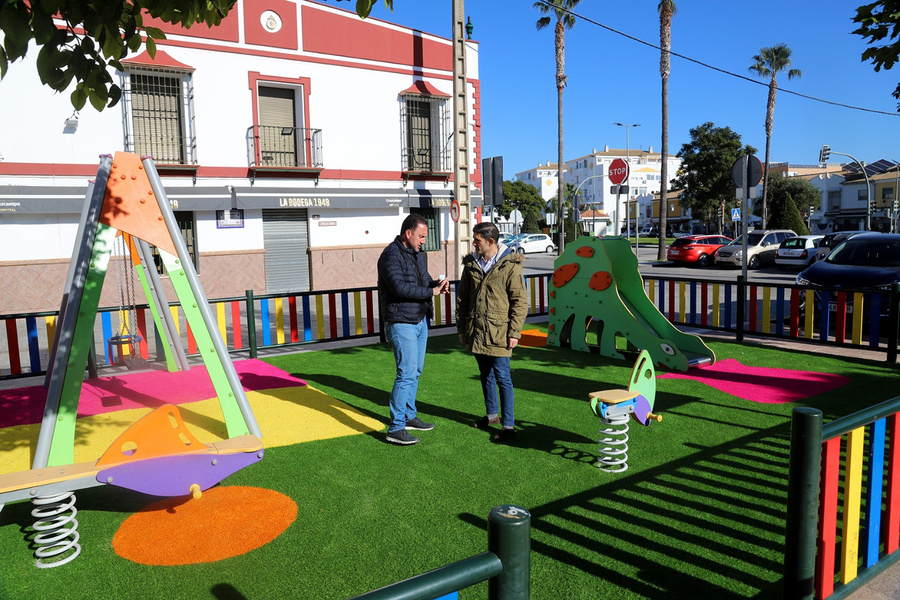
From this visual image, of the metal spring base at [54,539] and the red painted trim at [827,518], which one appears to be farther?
the metal spring base at [54,539]

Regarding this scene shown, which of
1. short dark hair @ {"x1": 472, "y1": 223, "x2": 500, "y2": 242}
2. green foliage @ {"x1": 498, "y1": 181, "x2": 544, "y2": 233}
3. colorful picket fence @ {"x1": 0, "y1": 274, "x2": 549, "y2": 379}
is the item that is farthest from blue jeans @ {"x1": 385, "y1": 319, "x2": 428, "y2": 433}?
green foliage @ {"x1": 498, "y1": 181, "x2": 544, "y2": 233}

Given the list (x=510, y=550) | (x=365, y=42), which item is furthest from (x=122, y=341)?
(x=365, y=42)

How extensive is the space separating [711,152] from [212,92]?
34674 mm

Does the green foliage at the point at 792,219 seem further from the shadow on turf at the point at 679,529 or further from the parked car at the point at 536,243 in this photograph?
the shadow on turf at the point at 679,529

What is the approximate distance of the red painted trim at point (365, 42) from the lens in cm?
1956

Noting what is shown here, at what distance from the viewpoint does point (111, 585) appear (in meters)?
3.41

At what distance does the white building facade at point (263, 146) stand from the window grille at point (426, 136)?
0.05m

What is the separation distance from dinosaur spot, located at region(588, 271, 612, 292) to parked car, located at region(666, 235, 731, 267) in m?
21.6

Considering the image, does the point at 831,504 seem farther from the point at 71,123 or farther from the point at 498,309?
the point at 71,123

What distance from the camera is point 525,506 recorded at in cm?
426

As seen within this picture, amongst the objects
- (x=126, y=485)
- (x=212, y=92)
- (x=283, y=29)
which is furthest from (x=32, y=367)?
(x=283, y=29)

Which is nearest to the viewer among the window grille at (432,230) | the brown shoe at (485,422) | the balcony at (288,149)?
the brown shoe at (485,422)

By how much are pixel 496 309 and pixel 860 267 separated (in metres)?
8.82

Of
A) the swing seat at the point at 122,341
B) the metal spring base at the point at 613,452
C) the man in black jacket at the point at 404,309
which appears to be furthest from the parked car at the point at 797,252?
the swing seat at the point at 122,341
